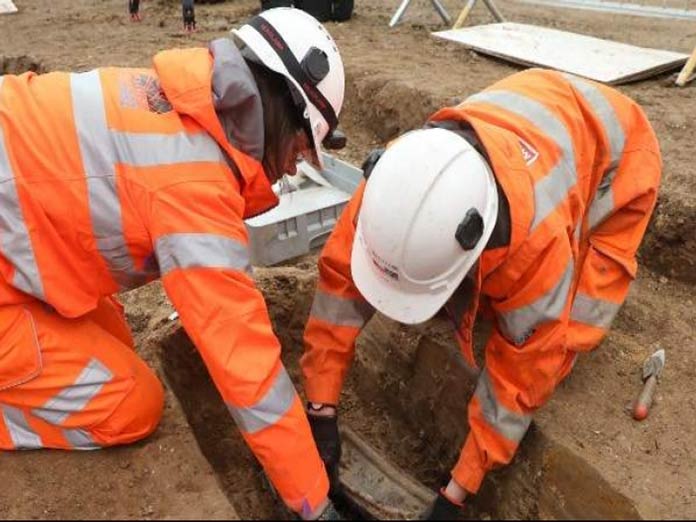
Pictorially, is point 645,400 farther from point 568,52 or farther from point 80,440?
point 568,52

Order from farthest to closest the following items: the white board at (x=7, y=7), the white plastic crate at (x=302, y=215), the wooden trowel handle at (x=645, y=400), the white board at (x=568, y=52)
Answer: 1. the white board at (x=7, y=7)
2. the white board at (x=568, y=52)
3. the white plastic crate at (x=302, y=215)
4. the wooden trowel handle at (x=645, y=400)

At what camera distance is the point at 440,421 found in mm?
3252

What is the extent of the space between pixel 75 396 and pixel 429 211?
1491 mm

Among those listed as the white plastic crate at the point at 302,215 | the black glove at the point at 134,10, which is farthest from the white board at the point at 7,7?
the white plastic crate at the point at 302,215

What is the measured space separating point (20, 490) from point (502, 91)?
7.42ft

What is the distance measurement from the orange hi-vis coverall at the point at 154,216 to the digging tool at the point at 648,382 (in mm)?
1398

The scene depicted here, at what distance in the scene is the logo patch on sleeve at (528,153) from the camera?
2.29 m

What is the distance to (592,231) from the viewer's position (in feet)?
9.57

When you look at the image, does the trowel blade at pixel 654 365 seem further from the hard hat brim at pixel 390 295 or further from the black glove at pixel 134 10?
the black glove at pixel 134 10

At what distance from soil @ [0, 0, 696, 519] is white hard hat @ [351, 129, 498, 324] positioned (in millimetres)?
802

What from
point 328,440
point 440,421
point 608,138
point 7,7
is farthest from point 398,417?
point 7,7

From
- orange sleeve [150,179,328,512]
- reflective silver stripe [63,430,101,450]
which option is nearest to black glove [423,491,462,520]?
orange sleeve [150,179,328,512]

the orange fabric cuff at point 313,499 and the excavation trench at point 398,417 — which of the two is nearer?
the orange fabric cuff at point 313,499

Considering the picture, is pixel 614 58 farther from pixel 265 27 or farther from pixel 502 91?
pixel 265 27
